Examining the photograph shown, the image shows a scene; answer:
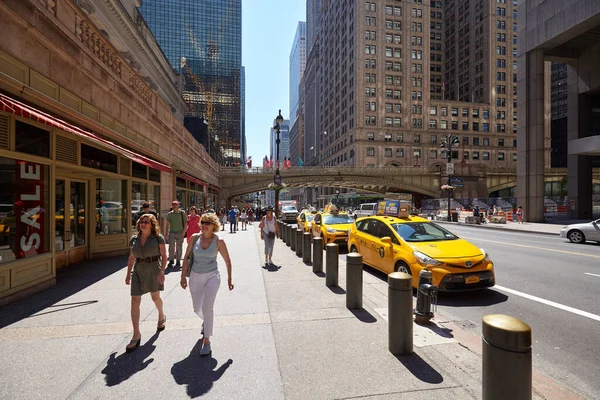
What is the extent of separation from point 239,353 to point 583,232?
53.6 feet

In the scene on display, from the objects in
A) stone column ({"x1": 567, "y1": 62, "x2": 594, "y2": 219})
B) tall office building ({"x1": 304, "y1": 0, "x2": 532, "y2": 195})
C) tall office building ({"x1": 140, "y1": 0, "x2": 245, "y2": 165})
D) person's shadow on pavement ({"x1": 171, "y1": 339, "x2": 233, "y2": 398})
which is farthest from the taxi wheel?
tall office building ({"x1": 140, "y1": 0, "x2": 245, "y2": 165})

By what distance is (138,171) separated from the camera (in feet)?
37.9

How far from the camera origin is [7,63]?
548 cm

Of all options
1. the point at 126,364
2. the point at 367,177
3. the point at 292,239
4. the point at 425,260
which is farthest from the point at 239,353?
the point at 367,177

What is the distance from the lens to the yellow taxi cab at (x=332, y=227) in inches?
462

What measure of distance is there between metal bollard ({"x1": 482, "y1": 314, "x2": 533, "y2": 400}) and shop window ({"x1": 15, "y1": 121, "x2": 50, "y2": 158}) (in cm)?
774

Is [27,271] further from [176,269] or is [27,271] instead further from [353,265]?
[353,265]

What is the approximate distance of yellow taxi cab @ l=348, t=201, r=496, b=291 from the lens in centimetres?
584

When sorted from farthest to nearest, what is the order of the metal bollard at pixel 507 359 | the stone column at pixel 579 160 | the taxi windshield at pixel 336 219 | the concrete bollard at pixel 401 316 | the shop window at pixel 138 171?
the stone column at pixel 579 160
the taxi windshield at pixel 336 219
the shop window at pixel 138 171
the concrete bollard at pixel 401 316
the metal bollard at pixel 507 359

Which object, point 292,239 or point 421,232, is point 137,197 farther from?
point 421,232

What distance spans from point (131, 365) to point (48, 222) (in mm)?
4810

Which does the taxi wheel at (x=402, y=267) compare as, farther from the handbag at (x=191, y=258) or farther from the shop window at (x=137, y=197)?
the shop window at (x=137, y=197)

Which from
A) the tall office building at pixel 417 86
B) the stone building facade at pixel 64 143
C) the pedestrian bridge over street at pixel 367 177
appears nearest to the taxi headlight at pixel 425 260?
the stone building facade at pixel 64 143

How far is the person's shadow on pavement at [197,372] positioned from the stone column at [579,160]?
3610 centimetres
